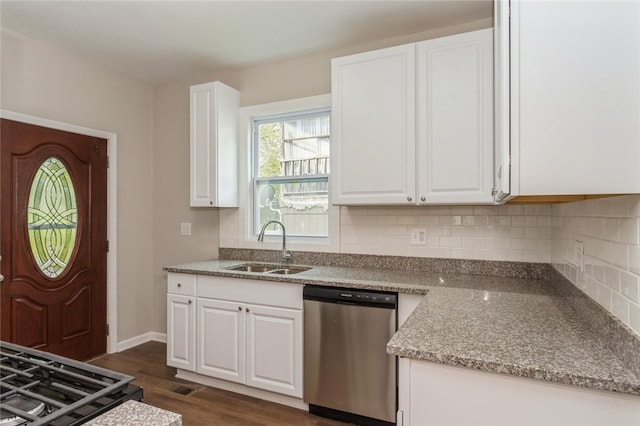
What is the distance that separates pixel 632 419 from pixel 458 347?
17.0 inches

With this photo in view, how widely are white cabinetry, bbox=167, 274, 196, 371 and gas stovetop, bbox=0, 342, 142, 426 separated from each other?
1940mm

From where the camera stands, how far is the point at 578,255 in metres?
1.60

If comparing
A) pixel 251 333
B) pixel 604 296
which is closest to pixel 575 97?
pixel 604 296

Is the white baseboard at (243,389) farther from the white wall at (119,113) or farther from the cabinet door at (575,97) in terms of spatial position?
the cabinet door at (575,97)

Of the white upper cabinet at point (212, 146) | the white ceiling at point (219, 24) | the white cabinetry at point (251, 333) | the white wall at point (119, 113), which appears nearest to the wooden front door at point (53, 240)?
the white wall at point (119, 113)

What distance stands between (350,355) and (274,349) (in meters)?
0.57

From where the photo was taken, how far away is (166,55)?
10.7 feet

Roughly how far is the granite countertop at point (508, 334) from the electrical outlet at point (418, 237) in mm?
521

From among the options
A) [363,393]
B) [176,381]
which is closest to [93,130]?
[176,381]

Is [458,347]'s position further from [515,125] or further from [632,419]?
[515,125]

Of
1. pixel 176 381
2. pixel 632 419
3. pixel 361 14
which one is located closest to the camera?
pixel 632 419

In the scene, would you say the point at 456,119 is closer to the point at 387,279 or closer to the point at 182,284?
the point at 387,279

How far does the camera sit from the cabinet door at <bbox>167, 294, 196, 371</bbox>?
2904 mm

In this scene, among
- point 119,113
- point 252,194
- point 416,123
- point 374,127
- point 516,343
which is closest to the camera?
point 516,343
